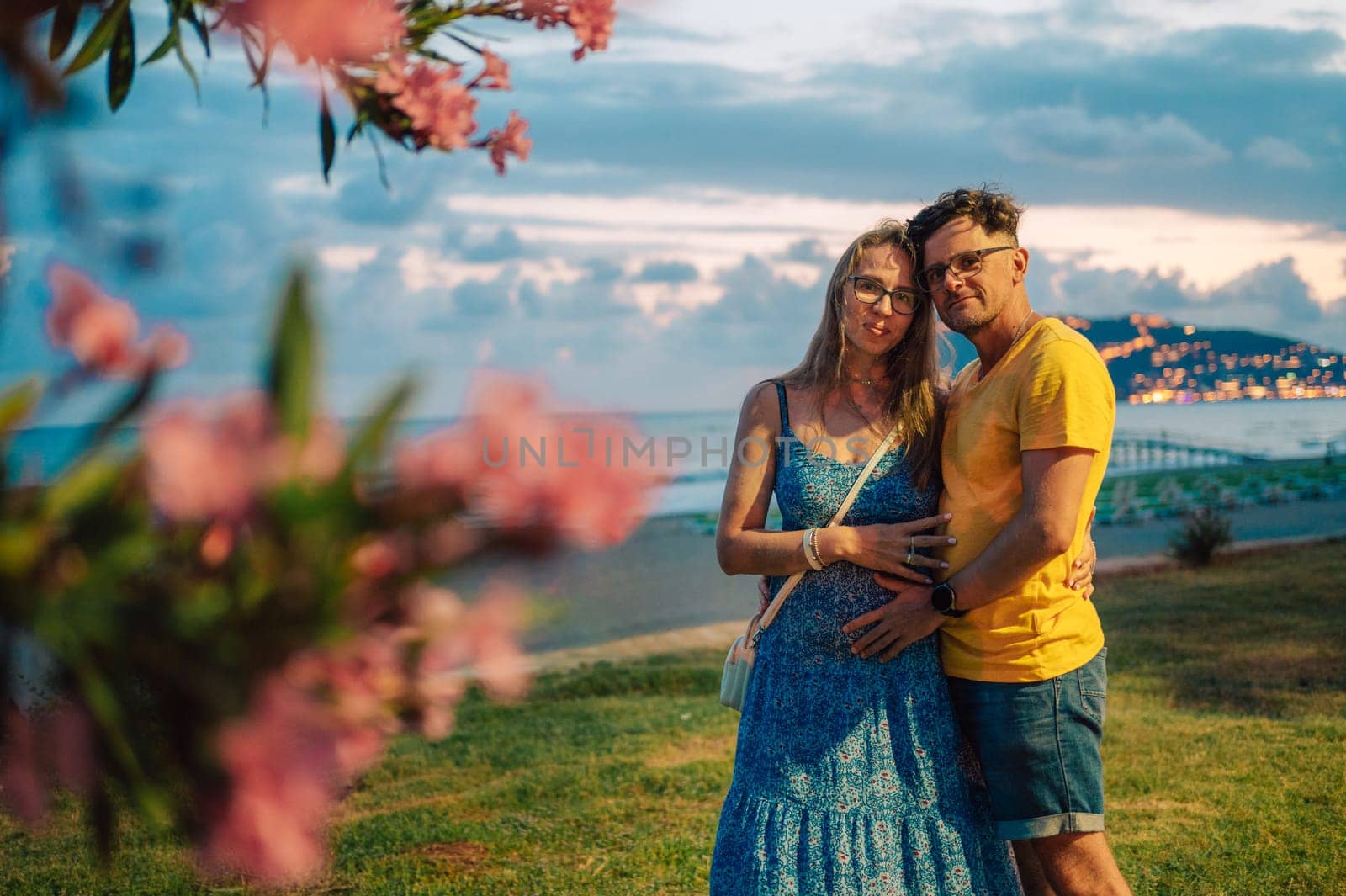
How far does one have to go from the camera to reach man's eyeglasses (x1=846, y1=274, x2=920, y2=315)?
279cm

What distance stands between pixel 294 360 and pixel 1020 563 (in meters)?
2.26

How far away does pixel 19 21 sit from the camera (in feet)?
2.08

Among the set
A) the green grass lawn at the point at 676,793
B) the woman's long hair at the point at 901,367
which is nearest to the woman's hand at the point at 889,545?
the woman's long hair at the point at 901,367

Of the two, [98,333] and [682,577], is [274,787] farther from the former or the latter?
[682,577]

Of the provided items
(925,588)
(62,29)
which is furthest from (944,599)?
(62,29)

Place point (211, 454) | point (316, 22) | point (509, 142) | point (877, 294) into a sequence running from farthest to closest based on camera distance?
point (877, 294)
point (509, 142)
point (316, 22)
point (211, 454)

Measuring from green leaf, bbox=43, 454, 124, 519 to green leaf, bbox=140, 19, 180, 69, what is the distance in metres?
0.74

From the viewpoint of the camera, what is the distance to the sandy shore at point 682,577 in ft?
42.4

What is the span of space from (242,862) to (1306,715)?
7.52 m

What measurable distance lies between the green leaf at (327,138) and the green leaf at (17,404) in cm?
68

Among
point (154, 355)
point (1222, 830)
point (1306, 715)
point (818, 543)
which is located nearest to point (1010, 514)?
point (818, 543)

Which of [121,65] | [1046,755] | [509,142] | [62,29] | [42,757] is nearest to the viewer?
[42,757]

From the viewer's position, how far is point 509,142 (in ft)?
4.41

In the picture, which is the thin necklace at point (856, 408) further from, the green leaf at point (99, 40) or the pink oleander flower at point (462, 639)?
the pink oleander flower at point (462, 639)
